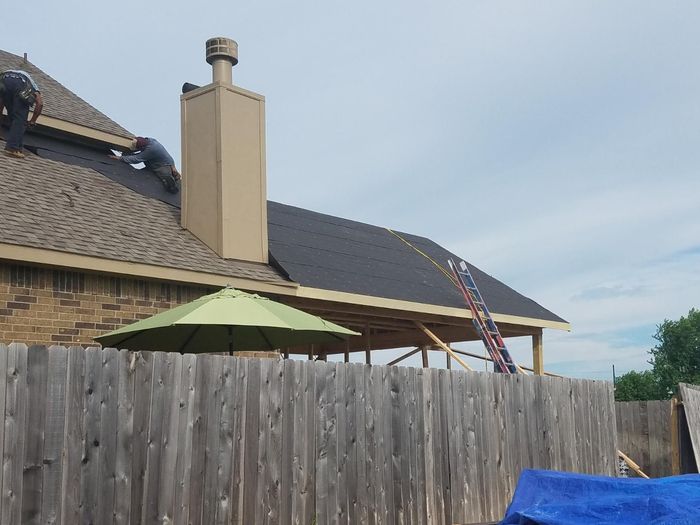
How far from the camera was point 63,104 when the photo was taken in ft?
48.7

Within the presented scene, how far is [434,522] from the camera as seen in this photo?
849 cm

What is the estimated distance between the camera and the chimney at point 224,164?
1252cm

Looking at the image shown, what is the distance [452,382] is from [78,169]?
280 inches

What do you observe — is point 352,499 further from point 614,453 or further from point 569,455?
point 614,453

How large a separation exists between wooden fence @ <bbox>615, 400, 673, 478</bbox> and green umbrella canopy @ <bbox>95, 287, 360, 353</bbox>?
7.86 meters

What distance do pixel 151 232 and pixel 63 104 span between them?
421 cm

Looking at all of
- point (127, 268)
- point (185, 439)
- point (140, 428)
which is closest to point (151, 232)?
point (127, 268)

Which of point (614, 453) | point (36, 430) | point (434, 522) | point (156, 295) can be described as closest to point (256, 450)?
point (36, 430)

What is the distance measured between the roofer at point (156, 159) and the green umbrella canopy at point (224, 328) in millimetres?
5210

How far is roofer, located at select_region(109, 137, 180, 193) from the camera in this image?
14656mm

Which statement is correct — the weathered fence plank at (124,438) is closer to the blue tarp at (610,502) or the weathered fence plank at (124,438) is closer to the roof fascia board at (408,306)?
the blue tarp at (610,502)

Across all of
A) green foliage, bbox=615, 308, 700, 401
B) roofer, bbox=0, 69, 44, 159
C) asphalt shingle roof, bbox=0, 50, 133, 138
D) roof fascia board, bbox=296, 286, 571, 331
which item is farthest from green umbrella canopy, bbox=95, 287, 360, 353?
green foliage, bbox=615, 308, 700, 401

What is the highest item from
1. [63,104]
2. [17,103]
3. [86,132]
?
[63,104]

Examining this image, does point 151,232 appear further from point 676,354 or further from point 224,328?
point 676,354
